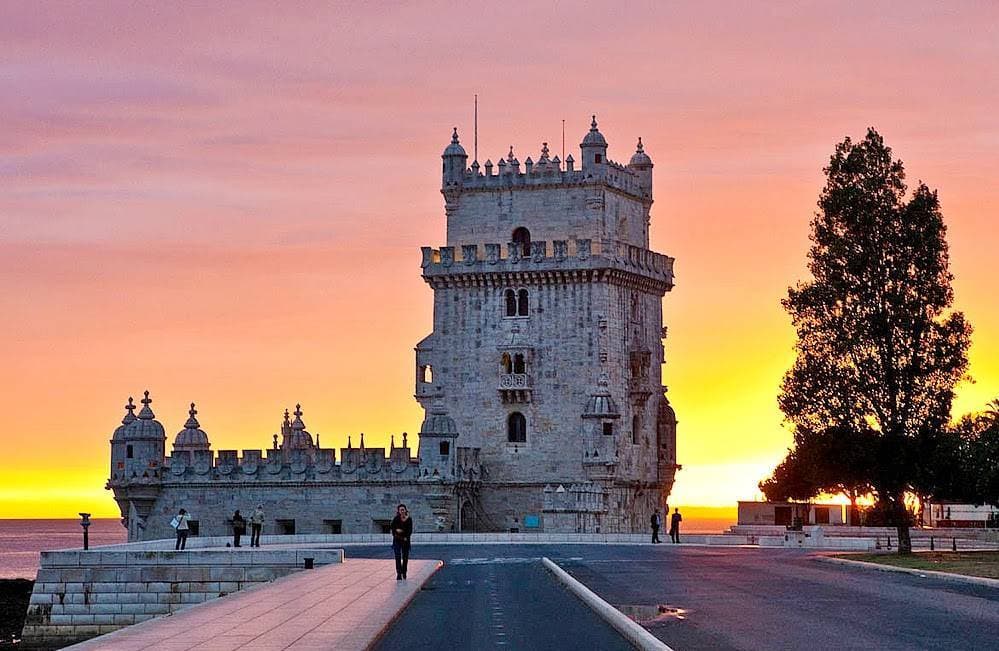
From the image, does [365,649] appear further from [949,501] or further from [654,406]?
[949,501]

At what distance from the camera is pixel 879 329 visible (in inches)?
2457

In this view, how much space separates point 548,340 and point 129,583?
45567mm

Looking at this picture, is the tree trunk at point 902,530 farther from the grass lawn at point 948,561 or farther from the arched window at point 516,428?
the arched window at point 516,428

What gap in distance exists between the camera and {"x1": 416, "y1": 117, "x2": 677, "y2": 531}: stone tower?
309 ft

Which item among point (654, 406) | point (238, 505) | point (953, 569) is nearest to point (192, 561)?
point (953, 569)

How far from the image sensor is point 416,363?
9925 centimetres

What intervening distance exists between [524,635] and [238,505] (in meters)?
68.1

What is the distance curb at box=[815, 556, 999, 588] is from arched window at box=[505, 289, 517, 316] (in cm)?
4114

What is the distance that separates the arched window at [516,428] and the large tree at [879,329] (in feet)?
108

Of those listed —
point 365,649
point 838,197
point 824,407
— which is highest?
point 838,197

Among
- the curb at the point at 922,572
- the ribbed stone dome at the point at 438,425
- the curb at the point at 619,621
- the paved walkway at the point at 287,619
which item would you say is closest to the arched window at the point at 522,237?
the ribbed stone dome at the point at 438,425

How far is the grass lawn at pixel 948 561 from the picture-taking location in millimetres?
47031


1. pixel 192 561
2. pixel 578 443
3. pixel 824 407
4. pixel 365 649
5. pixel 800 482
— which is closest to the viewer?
pixel 365 649

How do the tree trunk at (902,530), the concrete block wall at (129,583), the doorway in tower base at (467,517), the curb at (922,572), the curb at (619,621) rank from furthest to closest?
the doorway in tower base at (467,517), the tree trunk at (902,530), the concrete block wall at (129,583), the curb at (922,572), the curb at (619,621)
